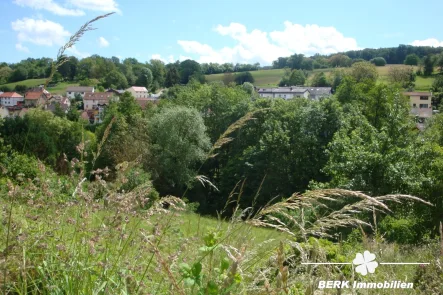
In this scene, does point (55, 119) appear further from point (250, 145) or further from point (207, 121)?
point (250, 145)

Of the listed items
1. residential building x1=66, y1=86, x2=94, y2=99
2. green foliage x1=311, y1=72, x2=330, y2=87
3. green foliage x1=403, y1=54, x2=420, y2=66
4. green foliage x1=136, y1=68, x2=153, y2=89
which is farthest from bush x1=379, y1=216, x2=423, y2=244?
green foliage x1=403, y1=54, x2=420, y2=66

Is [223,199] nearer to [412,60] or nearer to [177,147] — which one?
[177,147]

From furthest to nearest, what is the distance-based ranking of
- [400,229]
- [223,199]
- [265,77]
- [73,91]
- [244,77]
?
[265,77], [244,77], [73,91], [223,199], [400,229]

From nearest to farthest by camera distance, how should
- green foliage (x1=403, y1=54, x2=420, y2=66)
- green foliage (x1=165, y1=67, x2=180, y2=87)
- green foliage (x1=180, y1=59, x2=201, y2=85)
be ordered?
green foliage (x1=165, y1=67, x2=180, y2=87) → green foliage (x1=403, y1=54, x2=420, y2=66) → green foliage (x1=180, y1=59, x2=201, y2=85)

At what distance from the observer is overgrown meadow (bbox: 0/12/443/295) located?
1.90 meters

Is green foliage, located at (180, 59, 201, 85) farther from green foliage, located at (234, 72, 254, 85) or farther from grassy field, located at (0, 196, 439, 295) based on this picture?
grassy field, located at (0, 196, 439, 295)

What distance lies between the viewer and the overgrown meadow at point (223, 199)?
6.24ft

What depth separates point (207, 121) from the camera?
35406mm

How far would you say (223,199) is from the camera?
98.5ft

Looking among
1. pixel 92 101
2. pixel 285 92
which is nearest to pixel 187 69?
pixel 285 92

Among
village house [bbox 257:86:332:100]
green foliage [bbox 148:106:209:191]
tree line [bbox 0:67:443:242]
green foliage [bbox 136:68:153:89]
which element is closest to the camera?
tree line [bbox 0:67:443:242]

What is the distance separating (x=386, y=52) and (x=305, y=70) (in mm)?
23055

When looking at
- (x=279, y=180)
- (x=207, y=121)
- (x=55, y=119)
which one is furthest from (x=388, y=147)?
(x=55, y=119)

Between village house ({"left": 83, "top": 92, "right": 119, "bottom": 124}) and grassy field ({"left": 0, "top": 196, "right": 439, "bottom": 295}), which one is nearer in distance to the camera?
grassy field ({"left": 0, "top": 196, "right": 439, "bottom": 295})
